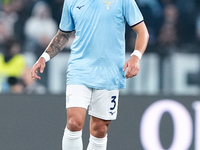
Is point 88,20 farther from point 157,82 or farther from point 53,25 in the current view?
point 53,25

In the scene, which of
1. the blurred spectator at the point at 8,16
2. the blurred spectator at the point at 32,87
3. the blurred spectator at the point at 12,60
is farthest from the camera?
the blurred spectator at the point at 8,16

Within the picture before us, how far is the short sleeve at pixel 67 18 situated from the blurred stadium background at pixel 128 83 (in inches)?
55.6

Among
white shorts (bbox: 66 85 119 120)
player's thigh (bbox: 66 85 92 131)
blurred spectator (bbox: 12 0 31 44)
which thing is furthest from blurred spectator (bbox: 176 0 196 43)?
player's thigh (bbox: 66 85 92 131)

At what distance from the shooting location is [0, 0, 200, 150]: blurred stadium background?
6359mm

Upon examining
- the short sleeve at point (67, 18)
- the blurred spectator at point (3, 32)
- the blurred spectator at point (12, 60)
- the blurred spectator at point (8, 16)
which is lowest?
the blurred spectator at point (12, 60)

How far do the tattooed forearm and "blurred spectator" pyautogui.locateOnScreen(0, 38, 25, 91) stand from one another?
9.46 feet

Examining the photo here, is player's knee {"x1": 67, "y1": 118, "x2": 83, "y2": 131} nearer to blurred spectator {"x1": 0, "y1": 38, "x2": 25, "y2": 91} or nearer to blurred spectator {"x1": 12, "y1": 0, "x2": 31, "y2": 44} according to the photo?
blurred spectator {"x1": 0, "y1": 38, "x2": 25, "y2": 91}

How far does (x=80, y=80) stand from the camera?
16.0 ft

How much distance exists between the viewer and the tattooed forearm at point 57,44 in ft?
17.0

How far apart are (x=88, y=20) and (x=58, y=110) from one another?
1809 millimetres

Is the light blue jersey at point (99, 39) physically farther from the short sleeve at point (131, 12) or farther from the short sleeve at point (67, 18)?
the short sleeve at point (67, 18)

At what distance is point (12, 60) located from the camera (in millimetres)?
8094

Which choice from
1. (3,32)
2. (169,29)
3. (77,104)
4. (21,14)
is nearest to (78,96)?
(77,104)

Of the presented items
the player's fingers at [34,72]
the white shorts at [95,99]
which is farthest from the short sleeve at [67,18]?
the white shorts at [95,99]
